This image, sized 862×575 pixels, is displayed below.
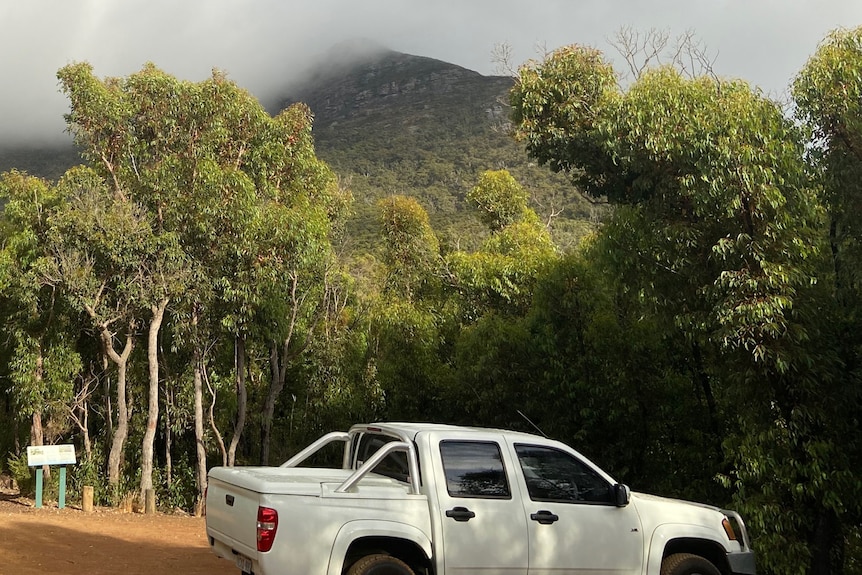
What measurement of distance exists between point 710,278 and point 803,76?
8.05ft

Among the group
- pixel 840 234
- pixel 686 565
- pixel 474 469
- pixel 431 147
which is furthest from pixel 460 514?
pixel 431 147

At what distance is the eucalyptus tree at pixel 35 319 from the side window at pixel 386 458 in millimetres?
16114

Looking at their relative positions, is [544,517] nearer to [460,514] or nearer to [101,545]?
[460,514]

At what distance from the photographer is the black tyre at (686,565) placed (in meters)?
6.38

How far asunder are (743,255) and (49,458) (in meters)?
14.4

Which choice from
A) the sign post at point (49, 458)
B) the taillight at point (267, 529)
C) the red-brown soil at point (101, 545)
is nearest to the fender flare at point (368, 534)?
the taillight at point (267, 529)

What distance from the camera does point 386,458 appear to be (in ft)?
21.2

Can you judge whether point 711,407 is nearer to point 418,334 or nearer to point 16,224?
point 418,334

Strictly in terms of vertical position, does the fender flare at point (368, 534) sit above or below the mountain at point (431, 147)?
below

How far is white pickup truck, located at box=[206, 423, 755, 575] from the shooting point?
5309 millimetres

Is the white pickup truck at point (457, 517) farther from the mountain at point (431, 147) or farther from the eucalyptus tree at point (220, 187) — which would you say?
the eucalyptus tree at point (220, 187)

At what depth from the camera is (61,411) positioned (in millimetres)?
21922

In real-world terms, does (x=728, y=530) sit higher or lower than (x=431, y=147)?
lower

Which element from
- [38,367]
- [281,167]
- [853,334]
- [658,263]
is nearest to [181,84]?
[281,167]
